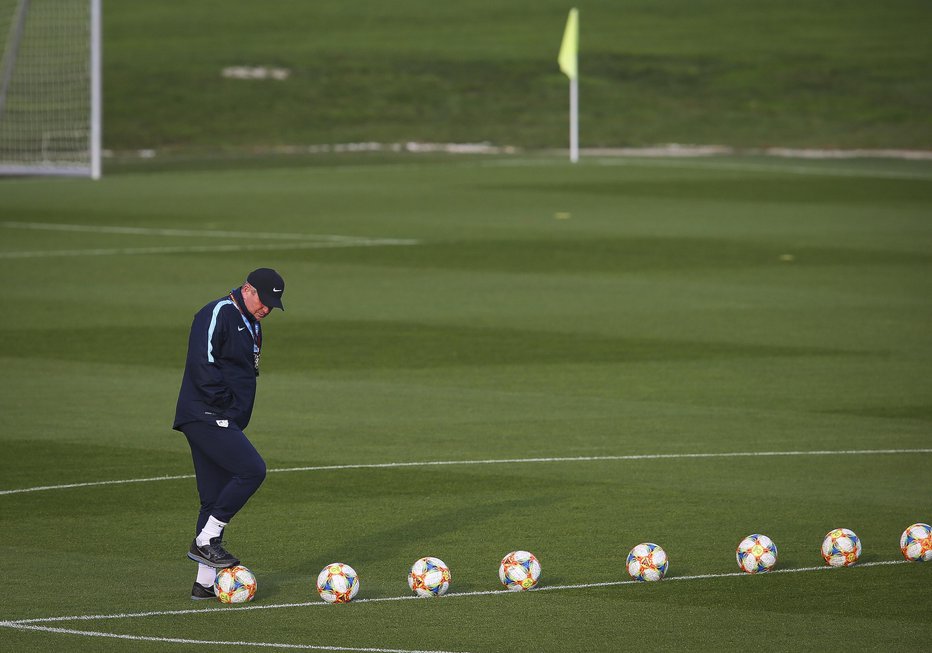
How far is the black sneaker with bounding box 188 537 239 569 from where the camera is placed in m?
11.4

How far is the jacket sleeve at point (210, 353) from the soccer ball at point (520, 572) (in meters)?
2.03

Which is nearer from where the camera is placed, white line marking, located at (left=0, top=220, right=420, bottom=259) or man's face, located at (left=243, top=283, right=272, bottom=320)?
man's face, located at (left=243, top=283, right=272, bottom=320)

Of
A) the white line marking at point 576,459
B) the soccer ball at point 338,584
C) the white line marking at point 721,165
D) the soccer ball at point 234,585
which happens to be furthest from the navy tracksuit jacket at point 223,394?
the white line marking at point 721,165

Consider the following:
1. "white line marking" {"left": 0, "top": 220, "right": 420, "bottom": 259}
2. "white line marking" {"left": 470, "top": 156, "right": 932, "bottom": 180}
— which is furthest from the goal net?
"white line marking" {"left": 470, "top": 156, "right": 932, "bottom": 180}

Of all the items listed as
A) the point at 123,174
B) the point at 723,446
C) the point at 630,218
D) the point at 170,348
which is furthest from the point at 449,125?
the point at 723,446

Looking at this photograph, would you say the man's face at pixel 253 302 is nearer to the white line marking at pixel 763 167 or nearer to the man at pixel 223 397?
the man at pixel 223 397

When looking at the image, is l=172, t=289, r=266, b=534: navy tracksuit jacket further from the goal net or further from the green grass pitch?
the goal net

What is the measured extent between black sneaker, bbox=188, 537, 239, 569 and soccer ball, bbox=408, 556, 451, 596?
1104mm

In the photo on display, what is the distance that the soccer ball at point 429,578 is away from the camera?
11.6 meters

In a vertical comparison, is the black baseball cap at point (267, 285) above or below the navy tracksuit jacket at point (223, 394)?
above

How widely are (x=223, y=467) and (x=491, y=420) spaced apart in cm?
660

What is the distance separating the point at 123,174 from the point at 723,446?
33935mm

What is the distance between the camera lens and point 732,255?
31.0 meters

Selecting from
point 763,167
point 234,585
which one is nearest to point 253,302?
point 234,585
